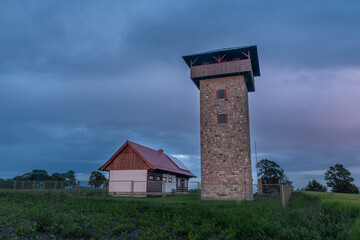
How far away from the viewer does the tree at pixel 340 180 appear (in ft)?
150

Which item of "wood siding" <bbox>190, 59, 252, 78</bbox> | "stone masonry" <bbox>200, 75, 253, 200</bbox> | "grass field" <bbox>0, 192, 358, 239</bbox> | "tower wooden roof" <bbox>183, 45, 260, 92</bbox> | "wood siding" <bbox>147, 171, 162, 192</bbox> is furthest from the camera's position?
"wood siding" <bbox>147, 171, 162, 192</bbox>

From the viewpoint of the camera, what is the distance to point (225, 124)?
2444 cm

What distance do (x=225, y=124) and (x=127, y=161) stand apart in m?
11.7

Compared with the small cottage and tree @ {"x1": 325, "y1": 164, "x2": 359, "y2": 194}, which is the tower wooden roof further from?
tree @ {"x1": 325, "y1": 164, "x2": 359, "y2": 194}

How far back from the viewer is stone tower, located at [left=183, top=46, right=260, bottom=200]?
23250 mm

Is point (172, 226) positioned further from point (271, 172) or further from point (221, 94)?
point (271, 172)

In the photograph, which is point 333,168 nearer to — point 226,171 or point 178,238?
point 226,171

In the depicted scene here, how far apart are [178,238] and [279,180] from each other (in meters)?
42.5

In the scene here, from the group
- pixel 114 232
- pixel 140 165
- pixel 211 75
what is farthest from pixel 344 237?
pixel 140 165

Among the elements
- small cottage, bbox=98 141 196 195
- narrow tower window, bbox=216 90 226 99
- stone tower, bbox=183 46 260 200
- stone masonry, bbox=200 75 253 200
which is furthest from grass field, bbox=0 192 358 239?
small cottage, bbox=98 141 196 195

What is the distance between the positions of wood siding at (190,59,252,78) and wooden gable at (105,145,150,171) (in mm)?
10712

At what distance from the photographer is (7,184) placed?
2881 centimetres

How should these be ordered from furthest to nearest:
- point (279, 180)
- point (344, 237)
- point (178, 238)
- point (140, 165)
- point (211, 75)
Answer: point (279, 180), point (140, 165), point (211, 75), point (178, 238), point (344, 237)

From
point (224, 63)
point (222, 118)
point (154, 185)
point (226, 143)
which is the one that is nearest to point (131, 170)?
point (154, 185)
